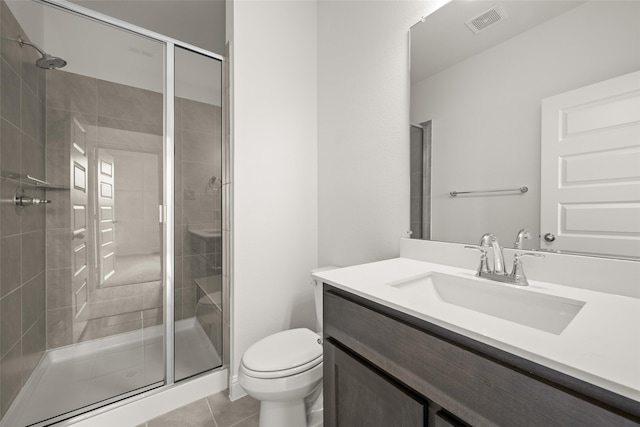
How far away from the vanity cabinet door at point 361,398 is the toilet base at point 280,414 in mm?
338

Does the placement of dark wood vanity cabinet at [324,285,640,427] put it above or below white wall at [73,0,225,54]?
below

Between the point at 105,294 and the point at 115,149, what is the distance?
90 cm

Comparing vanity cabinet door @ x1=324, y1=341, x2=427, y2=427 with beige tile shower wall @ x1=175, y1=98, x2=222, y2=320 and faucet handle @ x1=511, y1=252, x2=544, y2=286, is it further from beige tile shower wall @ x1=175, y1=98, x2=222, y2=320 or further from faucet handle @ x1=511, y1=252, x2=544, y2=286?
beige tile shower wall @ x1=175, y1=98, x2=222, y2=320

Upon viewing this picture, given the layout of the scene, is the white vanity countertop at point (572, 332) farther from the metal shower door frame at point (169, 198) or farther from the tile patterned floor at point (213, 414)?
the metal shower door frame at point (169, 198)

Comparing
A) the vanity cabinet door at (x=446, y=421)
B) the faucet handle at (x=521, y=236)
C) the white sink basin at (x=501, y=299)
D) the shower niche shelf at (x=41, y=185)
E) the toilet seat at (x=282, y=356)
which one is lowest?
the toilet seat at (x=282, y=356)

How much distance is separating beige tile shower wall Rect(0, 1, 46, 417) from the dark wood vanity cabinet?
1.58m

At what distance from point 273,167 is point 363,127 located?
0.61 m

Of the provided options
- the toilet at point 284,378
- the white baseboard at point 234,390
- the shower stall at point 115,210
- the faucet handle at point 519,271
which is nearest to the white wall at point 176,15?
the shower stall at point 115,210

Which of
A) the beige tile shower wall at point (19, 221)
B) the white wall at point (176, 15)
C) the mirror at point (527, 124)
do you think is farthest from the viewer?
the white wall at point (176, 15)

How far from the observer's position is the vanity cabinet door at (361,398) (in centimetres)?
69

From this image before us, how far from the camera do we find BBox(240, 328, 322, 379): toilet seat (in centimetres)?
117

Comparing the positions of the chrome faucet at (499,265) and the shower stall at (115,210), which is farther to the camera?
the shower stall at (115,210)

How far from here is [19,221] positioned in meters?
1.42

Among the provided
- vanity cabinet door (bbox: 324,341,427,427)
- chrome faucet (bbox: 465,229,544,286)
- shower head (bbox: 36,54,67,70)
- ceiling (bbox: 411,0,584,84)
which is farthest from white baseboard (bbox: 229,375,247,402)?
shower head (bbox: 36,54,67,70)
